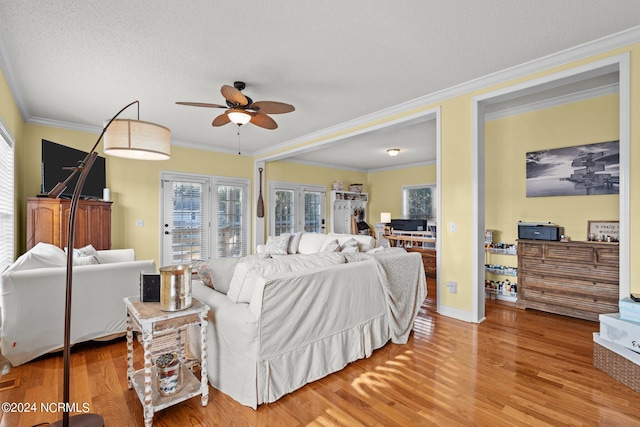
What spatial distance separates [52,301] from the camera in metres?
2.50

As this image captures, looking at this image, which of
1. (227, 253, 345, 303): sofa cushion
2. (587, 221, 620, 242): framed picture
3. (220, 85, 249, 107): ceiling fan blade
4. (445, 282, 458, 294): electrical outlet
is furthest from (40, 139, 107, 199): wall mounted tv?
(587, 221, 620, 242): framed picture

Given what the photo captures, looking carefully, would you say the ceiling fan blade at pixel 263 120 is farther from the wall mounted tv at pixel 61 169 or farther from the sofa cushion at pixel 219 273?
the wall mounted tv at pixel 61 169

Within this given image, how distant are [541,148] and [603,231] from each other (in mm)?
1208

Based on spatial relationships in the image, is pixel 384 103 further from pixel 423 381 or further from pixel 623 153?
pixel 423 381

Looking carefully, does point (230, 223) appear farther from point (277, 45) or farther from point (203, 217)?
point (277, 45)

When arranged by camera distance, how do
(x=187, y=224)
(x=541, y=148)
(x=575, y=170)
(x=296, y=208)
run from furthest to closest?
(x=296, y=208) → (x=187, y=224) → (x=541, y=148) → (x=575, y=170)

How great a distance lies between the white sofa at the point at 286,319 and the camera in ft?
6.05

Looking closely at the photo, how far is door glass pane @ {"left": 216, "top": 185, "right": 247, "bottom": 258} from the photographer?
6332 mm

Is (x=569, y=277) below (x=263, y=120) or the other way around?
below

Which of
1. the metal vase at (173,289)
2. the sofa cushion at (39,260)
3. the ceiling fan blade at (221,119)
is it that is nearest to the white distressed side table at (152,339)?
the metal vase at (173,289)

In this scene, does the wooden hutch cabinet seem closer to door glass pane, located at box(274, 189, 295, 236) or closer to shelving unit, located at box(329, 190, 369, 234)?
door glass pane, located at box(274, 189, 295, 236)

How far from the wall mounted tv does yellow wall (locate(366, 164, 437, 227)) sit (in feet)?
21.3

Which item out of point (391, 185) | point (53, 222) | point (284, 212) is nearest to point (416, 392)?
point (53, 222)

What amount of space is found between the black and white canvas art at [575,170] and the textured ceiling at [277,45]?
1621 mm
